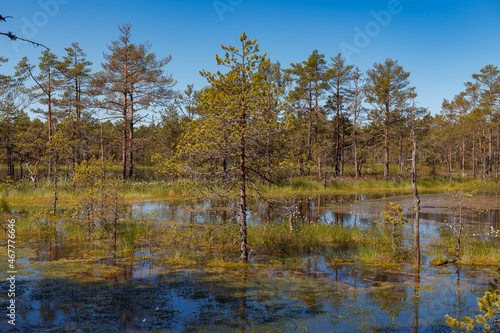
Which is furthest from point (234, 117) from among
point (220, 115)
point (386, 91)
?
point (386, 91)

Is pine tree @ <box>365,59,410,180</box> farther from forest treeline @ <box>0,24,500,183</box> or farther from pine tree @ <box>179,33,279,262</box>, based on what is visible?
pine tree @ <box>179,33,279,262</box>

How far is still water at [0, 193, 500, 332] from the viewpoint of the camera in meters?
7.37

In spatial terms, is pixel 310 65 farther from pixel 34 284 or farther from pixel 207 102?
pixel 34 284

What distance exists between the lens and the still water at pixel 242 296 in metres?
7.37

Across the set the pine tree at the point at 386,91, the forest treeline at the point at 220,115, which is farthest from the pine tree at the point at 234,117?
the pine tree at the point at 386,91

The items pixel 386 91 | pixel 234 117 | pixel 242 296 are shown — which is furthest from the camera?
pixel 386 91

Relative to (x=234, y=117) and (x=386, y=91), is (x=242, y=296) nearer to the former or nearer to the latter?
(x=234, y=117)

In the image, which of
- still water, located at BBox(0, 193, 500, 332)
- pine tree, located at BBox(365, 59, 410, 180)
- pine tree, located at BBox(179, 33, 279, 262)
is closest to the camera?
still water, located at BBox(0, 193, 500, 332)

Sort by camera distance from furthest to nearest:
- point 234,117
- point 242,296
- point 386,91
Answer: point 386,91 < point 234,117 < point 242,296

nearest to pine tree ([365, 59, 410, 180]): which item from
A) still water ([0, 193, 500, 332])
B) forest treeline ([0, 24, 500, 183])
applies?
forest treeline ([0, 24, 500, 183])

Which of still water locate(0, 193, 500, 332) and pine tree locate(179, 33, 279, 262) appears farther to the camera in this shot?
pine tree locate(179, 33, 279, 262)

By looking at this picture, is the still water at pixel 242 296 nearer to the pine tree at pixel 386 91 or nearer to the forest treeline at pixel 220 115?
the forest treeline at pixel 220 115

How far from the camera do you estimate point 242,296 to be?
29.4 feet

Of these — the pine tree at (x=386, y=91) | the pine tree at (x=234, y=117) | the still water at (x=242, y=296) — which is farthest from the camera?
the pine tree at (x=386, y=91)
